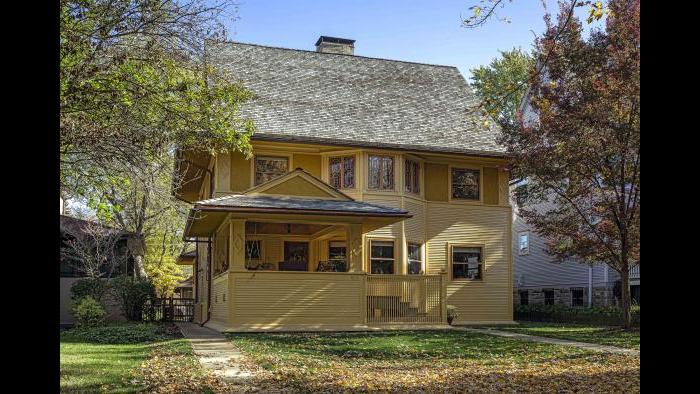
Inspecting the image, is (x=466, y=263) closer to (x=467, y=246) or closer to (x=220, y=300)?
(x=467, y=246)

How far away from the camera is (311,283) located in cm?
1902

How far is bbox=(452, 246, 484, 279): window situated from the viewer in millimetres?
25109

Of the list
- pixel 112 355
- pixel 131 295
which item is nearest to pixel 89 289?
pixel 131 295

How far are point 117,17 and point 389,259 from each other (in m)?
15.1

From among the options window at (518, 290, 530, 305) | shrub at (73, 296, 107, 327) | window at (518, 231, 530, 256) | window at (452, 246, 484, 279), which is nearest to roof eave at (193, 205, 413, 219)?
window at (452, 246, 484, 279)

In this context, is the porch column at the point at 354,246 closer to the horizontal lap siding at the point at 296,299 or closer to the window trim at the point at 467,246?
the horizontal lap siding at the point at 296,299

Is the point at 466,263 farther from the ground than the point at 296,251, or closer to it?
closer to it

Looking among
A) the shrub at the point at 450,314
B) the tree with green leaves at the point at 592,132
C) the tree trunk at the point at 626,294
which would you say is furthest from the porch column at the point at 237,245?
the tree trunk at the point at 626,294

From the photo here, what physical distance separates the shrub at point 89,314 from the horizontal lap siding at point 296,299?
6.30 metres

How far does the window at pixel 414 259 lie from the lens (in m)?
24.2

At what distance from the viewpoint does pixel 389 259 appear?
23484 millimetres

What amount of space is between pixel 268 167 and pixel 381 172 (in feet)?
12.0
